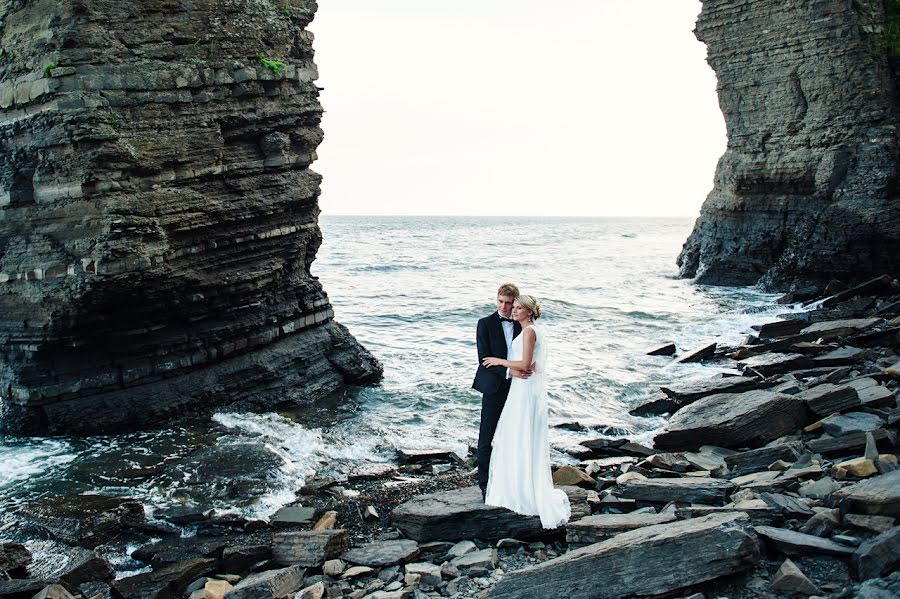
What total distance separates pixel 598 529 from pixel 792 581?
1.82m

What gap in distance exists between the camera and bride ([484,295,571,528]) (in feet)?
23.6

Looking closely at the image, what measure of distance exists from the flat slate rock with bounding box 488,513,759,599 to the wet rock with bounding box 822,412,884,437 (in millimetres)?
3863

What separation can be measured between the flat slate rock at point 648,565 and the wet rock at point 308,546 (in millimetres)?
2073

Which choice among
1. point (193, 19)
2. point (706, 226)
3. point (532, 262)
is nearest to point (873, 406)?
point (193, 19)

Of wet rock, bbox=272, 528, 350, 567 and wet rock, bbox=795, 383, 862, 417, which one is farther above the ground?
wet rock, bbox=795, 383, 862, 417

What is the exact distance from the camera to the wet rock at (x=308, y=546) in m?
7.20

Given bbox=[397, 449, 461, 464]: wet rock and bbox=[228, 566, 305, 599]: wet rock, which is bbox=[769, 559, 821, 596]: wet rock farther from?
bbox=[397, 449, 461, 464]: wet rock

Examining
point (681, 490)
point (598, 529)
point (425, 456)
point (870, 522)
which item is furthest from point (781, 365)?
point (598, 529)

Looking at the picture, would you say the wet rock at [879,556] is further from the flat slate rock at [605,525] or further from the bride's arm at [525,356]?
the bride's arm at [525,356]

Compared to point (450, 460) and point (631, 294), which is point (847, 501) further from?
point (631, 294)

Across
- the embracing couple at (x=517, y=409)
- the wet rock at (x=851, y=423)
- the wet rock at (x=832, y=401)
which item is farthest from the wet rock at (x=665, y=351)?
the embracing couple at (x=517, y=409)

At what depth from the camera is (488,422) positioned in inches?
301

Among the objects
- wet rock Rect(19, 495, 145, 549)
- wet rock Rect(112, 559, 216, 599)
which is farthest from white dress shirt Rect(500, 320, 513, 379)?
wet rock Rect(19, 495, 145, 549)

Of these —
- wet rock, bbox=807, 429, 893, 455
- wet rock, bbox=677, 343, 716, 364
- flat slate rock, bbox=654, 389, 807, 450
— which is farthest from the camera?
wet rock, bbox=677, 343, 716, 364
